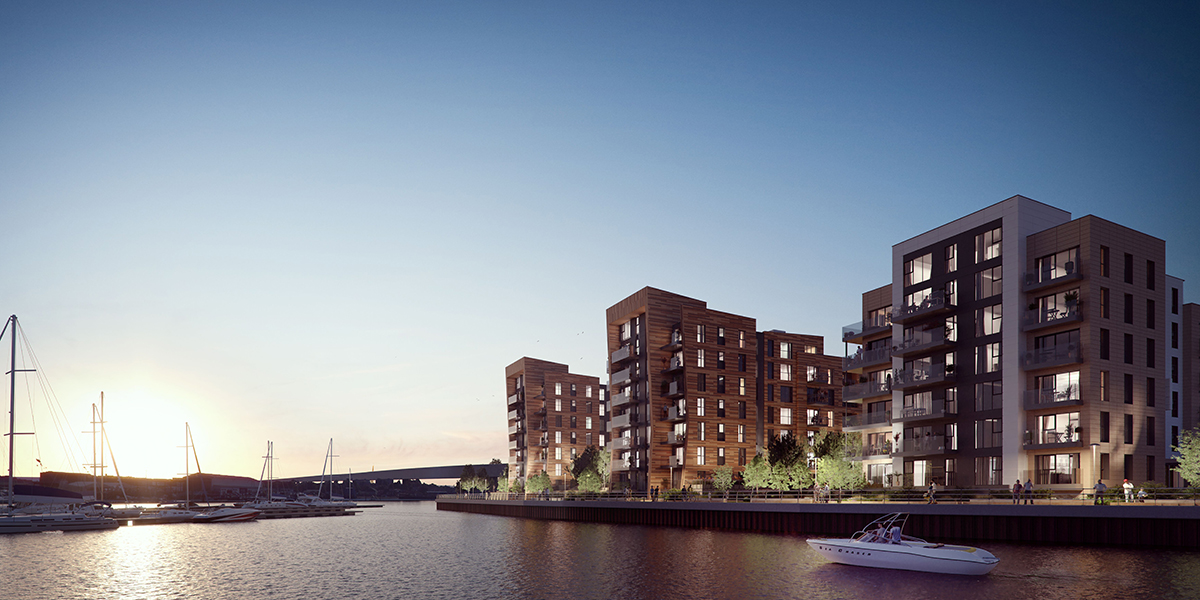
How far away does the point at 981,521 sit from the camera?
52.9m

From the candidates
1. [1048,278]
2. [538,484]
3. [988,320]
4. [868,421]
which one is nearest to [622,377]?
[538,484]

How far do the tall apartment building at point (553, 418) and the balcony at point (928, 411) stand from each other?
84040 millimetres

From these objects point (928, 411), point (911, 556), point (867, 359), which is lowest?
point (911, 556)

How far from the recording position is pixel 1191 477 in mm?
50250

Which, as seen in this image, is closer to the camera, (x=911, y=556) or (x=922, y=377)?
(x=911, y=556)

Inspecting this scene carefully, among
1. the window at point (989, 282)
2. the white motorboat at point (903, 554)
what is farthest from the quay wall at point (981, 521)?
the window at point (989, 282)

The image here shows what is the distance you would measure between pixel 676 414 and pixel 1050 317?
1846 inches

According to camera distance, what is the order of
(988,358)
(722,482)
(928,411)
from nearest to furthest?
(988,358) < (928,411) < (722,482)

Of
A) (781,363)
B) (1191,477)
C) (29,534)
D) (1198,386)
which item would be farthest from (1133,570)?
(29,534)

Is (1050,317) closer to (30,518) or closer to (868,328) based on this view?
(868,328)

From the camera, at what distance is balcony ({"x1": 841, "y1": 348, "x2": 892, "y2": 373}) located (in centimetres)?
8056

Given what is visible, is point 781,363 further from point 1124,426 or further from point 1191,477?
point 1191,477

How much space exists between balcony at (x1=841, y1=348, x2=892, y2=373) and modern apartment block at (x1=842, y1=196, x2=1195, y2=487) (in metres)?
4.55

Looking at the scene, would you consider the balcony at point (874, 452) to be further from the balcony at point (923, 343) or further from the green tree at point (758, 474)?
the balcony at point (923, 343)
